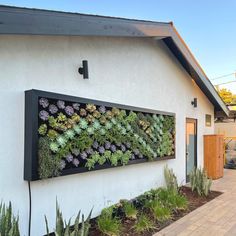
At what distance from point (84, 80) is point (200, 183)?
4.99 metres

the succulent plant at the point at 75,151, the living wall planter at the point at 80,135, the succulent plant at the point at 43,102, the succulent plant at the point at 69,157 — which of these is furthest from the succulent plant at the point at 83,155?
the succulent plant at the point at 43,102

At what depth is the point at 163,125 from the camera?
8234mm

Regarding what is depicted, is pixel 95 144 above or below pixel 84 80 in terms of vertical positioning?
below

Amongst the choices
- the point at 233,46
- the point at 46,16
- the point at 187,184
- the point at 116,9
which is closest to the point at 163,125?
the point at 187,184

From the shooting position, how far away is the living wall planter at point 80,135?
14.5ft

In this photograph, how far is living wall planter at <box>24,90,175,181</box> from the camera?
14.5ft

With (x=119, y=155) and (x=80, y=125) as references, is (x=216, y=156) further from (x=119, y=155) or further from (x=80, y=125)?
(x=80, y=125)

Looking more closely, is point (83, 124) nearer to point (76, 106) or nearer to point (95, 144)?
point (76, 106)

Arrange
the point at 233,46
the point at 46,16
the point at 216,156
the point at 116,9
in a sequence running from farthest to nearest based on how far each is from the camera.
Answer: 1. the point at 233,46
2. the point at 216,156
3. the point at 116,9
4. the point at 46,16

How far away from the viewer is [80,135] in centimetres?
521

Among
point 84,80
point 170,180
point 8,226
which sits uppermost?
point 84,80

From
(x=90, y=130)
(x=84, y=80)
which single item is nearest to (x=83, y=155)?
(x=90, y=130)

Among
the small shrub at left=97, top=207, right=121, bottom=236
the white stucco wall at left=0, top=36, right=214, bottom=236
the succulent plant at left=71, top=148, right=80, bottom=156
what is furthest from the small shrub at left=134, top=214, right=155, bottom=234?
the succulent plant at left=71, top=148, right=80, bottom=156

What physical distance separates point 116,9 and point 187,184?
6.69 metres
